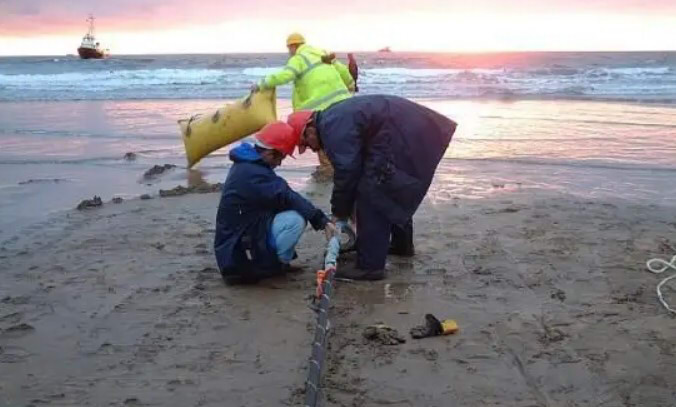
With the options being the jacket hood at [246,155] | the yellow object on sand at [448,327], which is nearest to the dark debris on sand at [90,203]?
the jacket hood at [246,155]

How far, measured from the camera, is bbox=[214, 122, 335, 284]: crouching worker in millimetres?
4738

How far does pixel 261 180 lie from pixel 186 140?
4.64 m

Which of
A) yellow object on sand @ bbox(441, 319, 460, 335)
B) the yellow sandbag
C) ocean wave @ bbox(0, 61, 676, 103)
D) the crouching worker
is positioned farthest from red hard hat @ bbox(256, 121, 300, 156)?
ocean wave @ bbox(0, 61, 676, 103)

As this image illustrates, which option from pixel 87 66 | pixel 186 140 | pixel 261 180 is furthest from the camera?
pixel 87 66

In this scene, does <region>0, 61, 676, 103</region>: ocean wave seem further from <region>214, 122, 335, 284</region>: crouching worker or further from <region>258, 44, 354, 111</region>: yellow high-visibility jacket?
<region>214, 122, 335, 284</region>: crouching worker

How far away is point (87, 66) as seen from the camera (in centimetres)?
4247

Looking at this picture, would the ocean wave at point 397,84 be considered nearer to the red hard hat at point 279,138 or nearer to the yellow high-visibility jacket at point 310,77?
the yellow high-visibility jacket at point 310,77

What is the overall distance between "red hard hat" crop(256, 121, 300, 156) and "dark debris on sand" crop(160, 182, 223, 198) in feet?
11.4

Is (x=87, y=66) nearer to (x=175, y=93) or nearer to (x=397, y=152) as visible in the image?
(x=175, y=93)

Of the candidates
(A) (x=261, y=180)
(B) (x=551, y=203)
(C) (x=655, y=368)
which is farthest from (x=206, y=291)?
(B) (x=551, y=203)

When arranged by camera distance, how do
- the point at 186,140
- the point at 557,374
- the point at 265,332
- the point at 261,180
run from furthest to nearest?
1. the point at 186,140
2. the point at 261,180
3. the point at 265,332
4. the point at 557,374

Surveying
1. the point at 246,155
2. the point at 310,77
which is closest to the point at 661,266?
the point at 246,155

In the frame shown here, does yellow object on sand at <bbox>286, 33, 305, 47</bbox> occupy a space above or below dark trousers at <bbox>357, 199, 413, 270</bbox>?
above

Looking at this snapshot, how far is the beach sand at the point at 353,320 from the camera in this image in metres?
3.49
